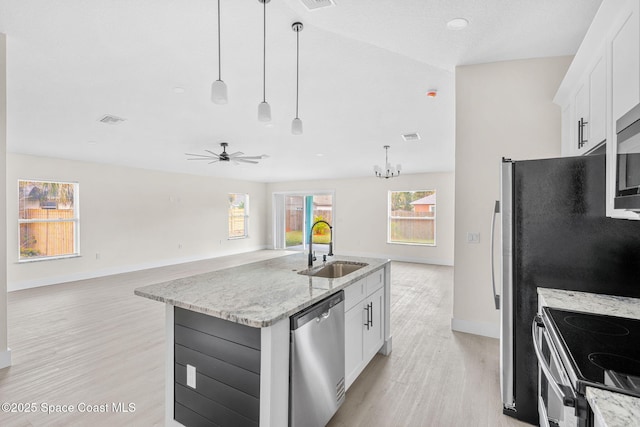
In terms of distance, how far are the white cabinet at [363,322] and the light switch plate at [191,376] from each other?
0.98m

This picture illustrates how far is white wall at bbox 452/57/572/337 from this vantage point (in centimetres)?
294

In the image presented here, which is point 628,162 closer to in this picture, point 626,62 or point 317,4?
point 626,62

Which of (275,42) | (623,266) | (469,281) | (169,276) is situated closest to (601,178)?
(623,266)

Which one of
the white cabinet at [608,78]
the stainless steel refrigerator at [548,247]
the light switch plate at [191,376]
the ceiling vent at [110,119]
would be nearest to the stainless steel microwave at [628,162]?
the white cabinet at [608,78]

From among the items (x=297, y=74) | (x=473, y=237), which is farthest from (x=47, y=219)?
(x=473, y=237)

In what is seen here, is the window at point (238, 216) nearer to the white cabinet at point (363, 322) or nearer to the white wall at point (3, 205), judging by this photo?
the white wall at point (3, 205)

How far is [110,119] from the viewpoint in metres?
3.99

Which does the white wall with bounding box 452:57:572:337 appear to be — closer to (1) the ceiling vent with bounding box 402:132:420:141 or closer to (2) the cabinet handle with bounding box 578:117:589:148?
(2) the cabinet handle with bounding box 578:117:589:148

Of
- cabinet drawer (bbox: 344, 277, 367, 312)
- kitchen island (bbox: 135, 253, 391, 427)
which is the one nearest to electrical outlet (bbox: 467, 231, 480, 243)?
cabinet drawer (bbox: 344, 277, 367, 312)

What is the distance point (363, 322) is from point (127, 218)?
22.3 ft

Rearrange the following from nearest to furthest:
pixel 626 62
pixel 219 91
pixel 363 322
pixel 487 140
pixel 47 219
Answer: pixel 626 62
pixel 219 91
pixel 363 322
pixel 487 140
pixel 47 219

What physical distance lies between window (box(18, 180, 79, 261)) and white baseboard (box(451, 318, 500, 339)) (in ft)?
23.6

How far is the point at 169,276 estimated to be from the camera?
6512 mm

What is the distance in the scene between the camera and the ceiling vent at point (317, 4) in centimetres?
198
